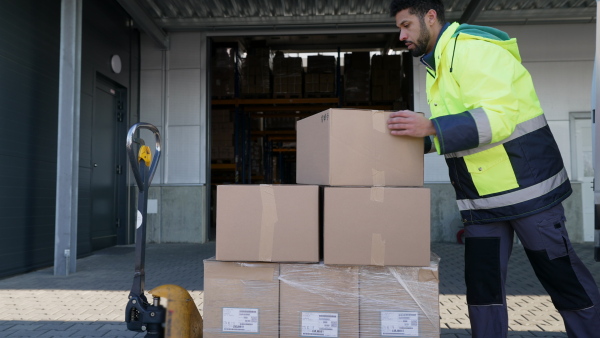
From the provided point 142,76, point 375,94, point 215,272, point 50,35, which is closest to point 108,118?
point 142,76

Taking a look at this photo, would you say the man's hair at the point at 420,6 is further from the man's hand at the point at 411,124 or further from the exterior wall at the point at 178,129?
the exterior wall at the point at 178,129

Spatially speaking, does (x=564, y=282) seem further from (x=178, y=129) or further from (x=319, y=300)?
(x=178, y=129)

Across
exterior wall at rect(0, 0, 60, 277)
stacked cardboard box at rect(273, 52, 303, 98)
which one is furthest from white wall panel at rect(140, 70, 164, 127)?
exterior wall at rect(0, 0, 60, 277)

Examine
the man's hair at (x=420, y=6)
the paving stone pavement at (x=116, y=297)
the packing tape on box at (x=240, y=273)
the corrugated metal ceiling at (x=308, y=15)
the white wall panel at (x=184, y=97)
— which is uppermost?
the corrugated metal ceiling at (x=308, y=15)

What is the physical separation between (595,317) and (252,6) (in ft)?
24.8

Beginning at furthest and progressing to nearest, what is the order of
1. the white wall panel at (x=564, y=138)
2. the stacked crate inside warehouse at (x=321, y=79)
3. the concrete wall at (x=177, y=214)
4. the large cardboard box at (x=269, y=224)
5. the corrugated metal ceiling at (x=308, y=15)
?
1. the stacked crate inside warehouse at (x=321, y=79)
2. the concrete wall at (x=177, y=214)
3. the white wall panel at (x=564, y=138)
4. the corrugated metal ceiling at (x=308, y=15)
5. the large cardboard box at (x=269, y=224)

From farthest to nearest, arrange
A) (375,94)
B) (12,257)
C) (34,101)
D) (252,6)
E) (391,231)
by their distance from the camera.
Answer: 1. (375,94)
2. (252,6)
3. (34,101)
4. (12,257)
5. (391,231)

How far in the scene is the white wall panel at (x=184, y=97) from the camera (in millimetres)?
9688

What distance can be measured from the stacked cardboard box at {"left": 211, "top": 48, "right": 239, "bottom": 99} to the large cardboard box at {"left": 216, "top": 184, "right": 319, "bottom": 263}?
9.34 m

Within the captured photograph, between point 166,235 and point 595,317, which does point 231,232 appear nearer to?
point 595,317

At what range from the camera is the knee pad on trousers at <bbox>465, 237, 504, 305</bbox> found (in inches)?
85.8

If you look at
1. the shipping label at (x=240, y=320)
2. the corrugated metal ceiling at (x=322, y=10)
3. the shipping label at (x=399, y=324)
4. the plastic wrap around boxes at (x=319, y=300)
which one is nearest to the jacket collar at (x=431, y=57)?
the plastic wrap around boxes at (x=319, y=300)

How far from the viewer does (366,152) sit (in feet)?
7.63

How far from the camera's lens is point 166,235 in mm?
9508
